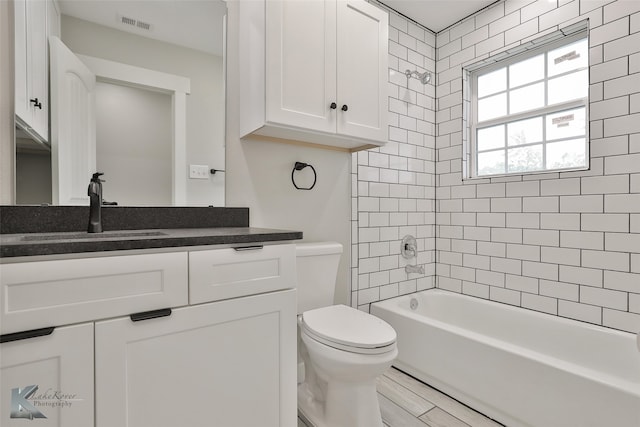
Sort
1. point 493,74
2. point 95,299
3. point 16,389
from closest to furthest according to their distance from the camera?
point 16,389 < point 95,299 < point 493,74

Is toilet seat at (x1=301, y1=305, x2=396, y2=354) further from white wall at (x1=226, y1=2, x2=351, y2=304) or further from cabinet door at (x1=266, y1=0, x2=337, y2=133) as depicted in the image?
cabinet door at (x1=266, y1=0, x2=337, y2=133)

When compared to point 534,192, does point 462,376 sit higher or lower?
lower

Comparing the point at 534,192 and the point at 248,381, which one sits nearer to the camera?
the point at 248,381

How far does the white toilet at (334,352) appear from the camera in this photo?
1330mm

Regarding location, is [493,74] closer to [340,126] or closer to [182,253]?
[340,126]

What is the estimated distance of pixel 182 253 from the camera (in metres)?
1.02

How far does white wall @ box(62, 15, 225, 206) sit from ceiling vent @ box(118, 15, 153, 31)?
2.0 inches

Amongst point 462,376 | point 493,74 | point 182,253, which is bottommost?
point 462,376

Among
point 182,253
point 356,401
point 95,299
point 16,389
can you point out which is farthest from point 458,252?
point 16,389

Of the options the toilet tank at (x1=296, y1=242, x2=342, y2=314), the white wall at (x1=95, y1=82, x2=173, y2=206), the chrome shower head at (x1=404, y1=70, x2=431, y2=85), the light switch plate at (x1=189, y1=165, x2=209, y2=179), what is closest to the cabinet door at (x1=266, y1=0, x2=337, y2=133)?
the light switch plate at (x1=189, y1=165, x2=209, y2=179)

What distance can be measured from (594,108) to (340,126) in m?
1.56

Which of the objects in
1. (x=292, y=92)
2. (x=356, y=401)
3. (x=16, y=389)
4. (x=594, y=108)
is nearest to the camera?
(x=16, y=389)

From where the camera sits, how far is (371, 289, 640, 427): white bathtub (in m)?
1.32

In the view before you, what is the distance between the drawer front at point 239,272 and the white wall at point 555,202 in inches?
71.0
